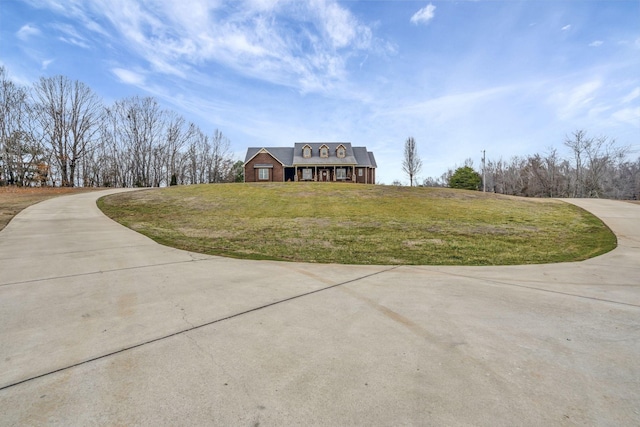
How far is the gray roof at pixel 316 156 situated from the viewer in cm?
3750

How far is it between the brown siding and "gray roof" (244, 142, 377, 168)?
52 centimetres

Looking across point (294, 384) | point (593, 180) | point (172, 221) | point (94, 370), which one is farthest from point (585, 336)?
point (593, 180)

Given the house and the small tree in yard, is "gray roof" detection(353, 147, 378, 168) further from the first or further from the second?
the small tree in yard

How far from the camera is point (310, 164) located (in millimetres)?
37375

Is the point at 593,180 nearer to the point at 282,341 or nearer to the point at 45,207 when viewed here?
the point at 282,341

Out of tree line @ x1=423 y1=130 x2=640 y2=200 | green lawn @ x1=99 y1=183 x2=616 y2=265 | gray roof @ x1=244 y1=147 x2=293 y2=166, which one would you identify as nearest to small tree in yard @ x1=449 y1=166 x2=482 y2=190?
tree line @ x1=423 y1=130 x2=640 y2=200

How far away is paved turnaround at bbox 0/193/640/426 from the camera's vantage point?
1934 mm

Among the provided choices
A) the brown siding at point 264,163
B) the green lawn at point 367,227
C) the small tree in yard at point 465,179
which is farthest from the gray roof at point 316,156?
the small tree in yard at point 465,179

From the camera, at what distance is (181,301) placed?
389 cm

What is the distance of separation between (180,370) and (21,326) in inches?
83.1

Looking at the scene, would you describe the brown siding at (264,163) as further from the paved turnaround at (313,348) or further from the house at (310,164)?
the paved turnaround at (313,348)

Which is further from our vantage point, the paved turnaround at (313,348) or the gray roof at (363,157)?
the gray roof at (363,157)

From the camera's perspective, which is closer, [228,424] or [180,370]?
[228,424]

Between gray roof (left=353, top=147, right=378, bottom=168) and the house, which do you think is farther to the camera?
gray roof (left=353, top=147, right=378, bottom=168)
